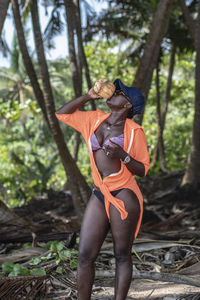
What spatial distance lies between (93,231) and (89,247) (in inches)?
4.5

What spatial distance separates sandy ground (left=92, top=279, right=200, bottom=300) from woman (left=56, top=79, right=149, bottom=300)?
0.57m

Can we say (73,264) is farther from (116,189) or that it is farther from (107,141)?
(107,141)

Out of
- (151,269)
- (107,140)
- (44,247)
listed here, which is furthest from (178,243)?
(107,140)

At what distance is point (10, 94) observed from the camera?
2289 centimetres

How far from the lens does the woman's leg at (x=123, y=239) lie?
249 cm

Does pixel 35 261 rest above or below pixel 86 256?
below

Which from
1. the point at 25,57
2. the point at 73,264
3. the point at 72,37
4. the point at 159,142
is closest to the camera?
the point at 73,264

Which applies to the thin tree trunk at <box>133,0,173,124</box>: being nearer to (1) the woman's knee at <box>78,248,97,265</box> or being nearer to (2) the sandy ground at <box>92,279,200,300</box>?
(2) the sandy ground at <box>92,279,200,300</box>

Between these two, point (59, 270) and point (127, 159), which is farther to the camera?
point (59, 270)

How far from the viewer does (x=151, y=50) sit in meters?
4.83

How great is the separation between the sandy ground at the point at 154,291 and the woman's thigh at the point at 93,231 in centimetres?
68

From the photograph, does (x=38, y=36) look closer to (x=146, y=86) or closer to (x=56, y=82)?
(x=146, y=86)

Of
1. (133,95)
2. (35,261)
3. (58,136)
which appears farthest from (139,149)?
(58,136)

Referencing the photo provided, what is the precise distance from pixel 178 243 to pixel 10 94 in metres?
20.4
